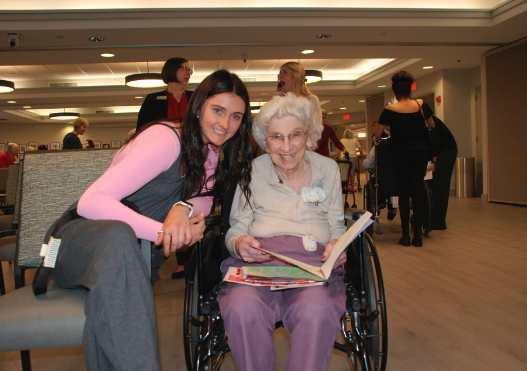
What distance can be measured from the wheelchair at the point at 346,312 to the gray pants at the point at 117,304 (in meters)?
0.34

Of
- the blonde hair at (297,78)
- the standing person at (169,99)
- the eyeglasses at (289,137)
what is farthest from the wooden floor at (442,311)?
the blonde hair at (297,78)

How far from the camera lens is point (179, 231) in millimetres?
1230

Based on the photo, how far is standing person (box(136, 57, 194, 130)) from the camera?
2.87 meters

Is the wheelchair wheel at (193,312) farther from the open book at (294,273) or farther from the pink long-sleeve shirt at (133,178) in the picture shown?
the pink long-sleeve shirt at (133,178)

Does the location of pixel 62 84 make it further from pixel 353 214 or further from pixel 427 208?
pixel 353 214

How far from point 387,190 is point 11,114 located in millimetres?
14446

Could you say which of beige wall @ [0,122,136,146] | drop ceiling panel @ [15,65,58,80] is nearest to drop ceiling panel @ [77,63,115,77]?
drop ceiling panel @ [15,65,58,80]

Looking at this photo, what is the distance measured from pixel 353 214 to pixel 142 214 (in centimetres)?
82

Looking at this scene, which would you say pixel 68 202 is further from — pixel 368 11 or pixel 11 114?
pixel 11 114

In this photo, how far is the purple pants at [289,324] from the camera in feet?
3.90

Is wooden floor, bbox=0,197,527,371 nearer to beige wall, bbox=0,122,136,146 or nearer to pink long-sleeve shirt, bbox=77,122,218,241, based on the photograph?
pink long-sleeve shirt, bbox=77,122,218,241

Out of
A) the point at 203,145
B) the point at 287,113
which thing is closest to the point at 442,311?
the point at 287,113

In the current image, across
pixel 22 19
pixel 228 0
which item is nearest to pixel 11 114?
pixel 22 19

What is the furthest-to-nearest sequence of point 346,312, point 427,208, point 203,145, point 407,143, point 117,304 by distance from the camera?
point 427,208 < point 407,143 < point 203,145 < point 346,312 < point 117,304
